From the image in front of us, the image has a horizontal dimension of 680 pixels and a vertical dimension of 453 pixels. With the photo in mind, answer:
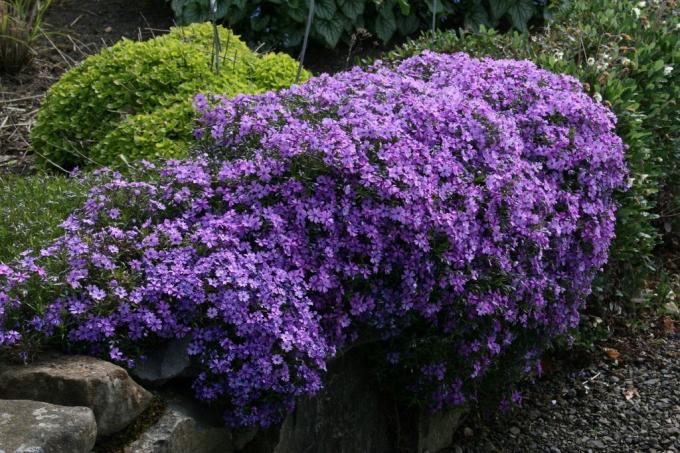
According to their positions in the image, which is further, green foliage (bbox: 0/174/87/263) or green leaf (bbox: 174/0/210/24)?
green leaf (bbox: 174/0/210/24)

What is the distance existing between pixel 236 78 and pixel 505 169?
1.81 m

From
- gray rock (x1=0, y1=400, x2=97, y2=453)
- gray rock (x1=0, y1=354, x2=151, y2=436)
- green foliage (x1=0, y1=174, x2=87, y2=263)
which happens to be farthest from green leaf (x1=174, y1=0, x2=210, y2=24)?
gray rock (x1=0, y1=400, x2=97, y2=453)

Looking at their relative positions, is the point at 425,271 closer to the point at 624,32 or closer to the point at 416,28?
the point at 624,32

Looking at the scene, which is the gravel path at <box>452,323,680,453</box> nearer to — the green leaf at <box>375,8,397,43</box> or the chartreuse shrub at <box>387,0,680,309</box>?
the chartreuse shrub at <box>387,0,680,309</box>

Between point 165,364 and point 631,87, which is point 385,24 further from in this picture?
point 165,364

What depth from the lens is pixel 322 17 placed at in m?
7.03

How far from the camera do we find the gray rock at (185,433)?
8.63ft

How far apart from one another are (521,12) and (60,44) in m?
3.51

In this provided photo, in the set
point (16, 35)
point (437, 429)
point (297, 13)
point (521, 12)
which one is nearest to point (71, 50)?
point (16, 35)

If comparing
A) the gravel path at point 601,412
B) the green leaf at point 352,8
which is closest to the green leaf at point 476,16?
the green leaf at point 352,8

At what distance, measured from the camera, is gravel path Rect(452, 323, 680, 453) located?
4.09m

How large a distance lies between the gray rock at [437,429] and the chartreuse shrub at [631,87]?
934 millimetres

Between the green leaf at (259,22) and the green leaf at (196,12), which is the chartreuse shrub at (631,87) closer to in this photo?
the green leaf at (259,22)

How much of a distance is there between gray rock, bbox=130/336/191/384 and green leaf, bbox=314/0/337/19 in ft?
15.1
